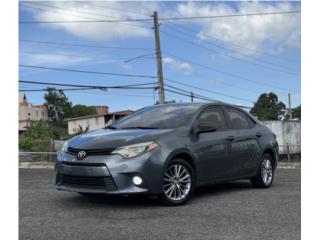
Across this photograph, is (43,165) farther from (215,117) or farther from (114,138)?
(114,138)

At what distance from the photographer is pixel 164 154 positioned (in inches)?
259

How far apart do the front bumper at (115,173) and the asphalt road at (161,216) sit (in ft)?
0.99

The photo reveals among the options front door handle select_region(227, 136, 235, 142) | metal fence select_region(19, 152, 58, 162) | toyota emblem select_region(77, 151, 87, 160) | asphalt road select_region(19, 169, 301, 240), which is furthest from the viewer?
metal fence select_region(19, 152, 58, 162)

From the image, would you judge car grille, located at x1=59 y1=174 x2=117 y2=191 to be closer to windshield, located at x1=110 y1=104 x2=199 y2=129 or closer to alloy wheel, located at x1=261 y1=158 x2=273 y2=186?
windshield, located at x1=110 y1=104 x2=199 y2=129

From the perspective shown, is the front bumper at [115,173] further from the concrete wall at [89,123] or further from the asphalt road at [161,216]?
the concrete wall at [89,123]

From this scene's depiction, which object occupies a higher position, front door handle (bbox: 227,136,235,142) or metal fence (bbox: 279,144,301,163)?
front door handle (bbox: 227,136,235,142)

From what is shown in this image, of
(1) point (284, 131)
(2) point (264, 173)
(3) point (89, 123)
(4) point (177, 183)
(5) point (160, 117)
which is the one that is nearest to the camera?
(4) point (177, 183)

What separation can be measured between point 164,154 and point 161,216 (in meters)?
0.93

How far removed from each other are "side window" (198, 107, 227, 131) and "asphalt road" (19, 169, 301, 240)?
3.79 ft

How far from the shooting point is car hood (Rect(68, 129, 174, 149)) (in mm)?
6496

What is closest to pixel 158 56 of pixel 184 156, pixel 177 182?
pixel 184 156

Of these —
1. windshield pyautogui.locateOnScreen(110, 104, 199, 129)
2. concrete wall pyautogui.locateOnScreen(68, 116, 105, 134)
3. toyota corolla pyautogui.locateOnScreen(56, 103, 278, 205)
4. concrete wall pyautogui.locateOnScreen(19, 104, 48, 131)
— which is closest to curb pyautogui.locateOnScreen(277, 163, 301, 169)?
toyota corolla pyautogui.locateOnScreen(56, 103, 278, 205)

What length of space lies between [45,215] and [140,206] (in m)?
1.34
